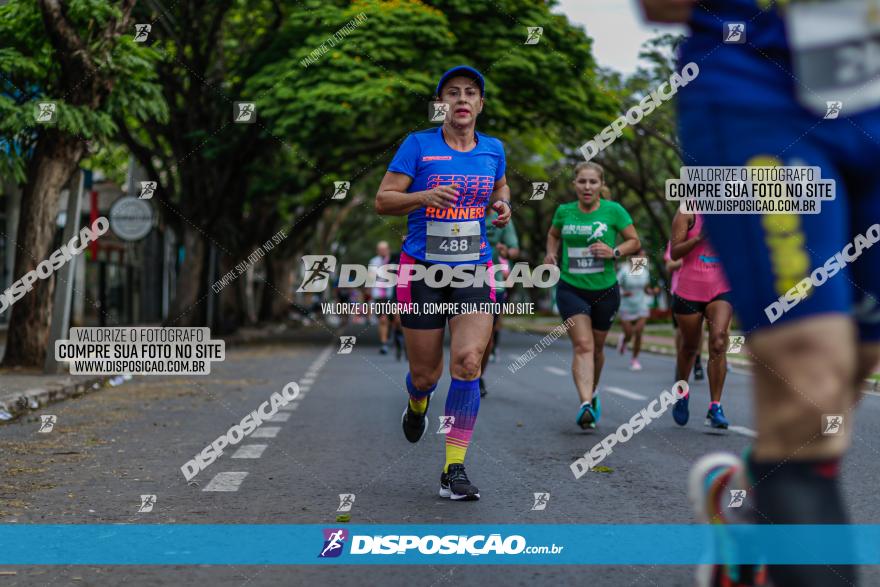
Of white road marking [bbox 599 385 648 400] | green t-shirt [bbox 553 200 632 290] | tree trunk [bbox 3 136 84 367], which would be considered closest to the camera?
green t-shirt [bbox 553 200 632 290]

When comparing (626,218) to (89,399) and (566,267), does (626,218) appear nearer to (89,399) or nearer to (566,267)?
(566,267)

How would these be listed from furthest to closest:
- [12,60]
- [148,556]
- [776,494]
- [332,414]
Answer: [12,60] < [332,414] < [148,556] < [776,494]

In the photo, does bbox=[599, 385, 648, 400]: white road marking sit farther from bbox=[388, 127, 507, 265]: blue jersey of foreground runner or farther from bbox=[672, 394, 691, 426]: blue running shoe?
bbox=[388, 127, 507, 265]: blue jersey of foreground runner

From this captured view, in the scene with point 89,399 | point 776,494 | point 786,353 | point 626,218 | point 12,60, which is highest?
point 12,60

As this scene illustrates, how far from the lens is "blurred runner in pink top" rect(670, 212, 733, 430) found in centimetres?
839

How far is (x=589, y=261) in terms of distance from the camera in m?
8.73

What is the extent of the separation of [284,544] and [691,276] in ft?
15.8

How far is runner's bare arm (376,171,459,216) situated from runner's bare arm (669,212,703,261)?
307 cm

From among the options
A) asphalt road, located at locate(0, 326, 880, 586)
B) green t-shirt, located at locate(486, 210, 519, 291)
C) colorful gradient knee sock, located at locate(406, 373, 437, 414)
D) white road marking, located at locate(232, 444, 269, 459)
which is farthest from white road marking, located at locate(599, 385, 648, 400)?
colorful gradient knee sock, located at locate(406, 373, 437, 414)

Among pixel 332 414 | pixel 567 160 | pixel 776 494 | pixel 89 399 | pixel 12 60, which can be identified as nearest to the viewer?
pixel 776 494

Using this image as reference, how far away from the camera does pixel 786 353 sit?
208 cm

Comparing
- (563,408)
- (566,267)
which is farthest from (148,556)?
(563,408)

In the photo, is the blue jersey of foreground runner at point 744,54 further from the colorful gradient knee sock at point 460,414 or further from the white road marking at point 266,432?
the white road marking at point 266,432

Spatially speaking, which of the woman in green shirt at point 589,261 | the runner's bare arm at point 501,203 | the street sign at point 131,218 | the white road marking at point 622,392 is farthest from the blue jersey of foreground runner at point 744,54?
the street sign at point 131,218
